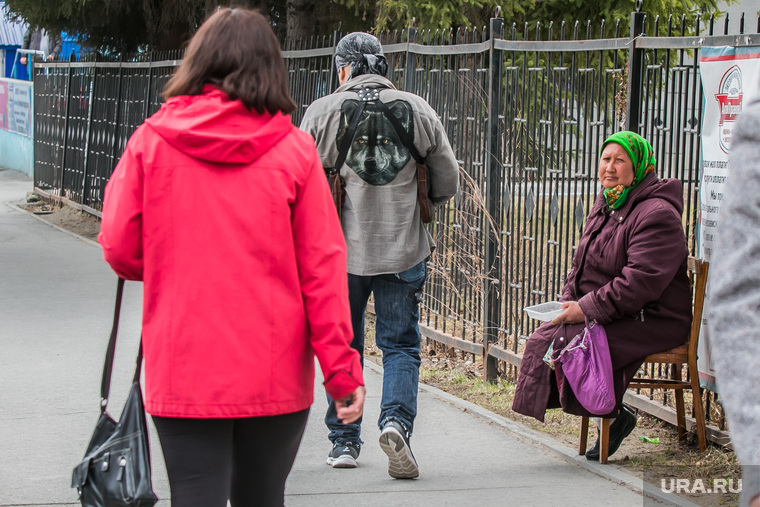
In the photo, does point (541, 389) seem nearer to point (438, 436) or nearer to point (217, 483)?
point (438, 436)

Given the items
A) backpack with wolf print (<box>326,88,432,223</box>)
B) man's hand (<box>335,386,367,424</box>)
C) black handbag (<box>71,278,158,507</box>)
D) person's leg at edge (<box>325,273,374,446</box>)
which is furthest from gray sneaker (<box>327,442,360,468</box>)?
black handbag (<box>71,278,158,507</box>)

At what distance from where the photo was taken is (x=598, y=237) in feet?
15.8

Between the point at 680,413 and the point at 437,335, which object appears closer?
the point at 680,413

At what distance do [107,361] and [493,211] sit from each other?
3908mm

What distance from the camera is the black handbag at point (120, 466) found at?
2.69 m

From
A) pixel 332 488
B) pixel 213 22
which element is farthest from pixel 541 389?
pixel 213 22

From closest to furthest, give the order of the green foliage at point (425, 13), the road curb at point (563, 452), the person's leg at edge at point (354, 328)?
1. the road curb at point (563, 452)
2. the person's leg at edge at point (354, 328)
3. the green foliage at point (425, 13)

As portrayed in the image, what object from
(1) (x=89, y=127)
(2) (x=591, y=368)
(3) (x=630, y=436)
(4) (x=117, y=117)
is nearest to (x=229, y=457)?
(2) (x=591, y=368)

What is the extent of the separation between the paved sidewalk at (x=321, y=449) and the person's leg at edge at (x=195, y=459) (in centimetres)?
179

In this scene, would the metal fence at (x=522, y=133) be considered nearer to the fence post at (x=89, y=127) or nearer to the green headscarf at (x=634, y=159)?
the green headscarf at (x=634, y=159)

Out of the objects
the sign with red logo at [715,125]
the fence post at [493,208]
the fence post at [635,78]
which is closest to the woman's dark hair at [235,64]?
the sign with red logo at [715,125]

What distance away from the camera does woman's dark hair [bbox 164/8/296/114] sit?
8.73 feet

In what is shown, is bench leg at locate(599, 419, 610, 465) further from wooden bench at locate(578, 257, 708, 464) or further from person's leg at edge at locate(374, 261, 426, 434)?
person's leg at edge at locate(374, 261, 426, 434)

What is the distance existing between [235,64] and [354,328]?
2.29 m
